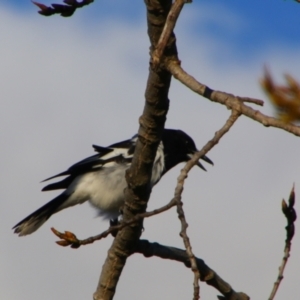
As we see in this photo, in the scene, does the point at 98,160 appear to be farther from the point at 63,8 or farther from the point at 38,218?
the point at 63,8

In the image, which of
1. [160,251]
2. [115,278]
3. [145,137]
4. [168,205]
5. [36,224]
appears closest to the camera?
[168,205]

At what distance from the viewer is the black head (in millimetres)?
8367

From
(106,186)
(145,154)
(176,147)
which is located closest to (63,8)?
(145,154)

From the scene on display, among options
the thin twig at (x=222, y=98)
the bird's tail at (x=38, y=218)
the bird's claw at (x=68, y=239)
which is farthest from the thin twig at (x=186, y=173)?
the bird's tail at (x=38, y=218)

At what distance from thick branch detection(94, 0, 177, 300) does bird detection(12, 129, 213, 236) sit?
8.67 feet

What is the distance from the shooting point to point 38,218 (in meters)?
7.46

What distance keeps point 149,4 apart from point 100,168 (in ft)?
15.2

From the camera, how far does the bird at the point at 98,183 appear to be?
24.2ft

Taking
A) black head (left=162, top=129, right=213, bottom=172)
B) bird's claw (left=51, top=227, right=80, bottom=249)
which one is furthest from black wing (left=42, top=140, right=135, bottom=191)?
bird's claw (left=51, top=227, right=80, bottom=249)

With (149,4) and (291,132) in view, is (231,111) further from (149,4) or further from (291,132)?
(149,4)

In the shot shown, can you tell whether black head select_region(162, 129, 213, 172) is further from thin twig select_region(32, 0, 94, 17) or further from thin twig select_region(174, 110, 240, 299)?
thin twig select_region(174, 110, 240, 299)

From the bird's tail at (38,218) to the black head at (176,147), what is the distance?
56.7 inches

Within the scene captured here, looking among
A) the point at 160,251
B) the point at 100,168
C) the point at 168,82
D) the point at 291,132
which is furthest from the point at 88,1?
the point at 100,168

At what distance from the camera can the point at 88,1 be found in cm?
323
